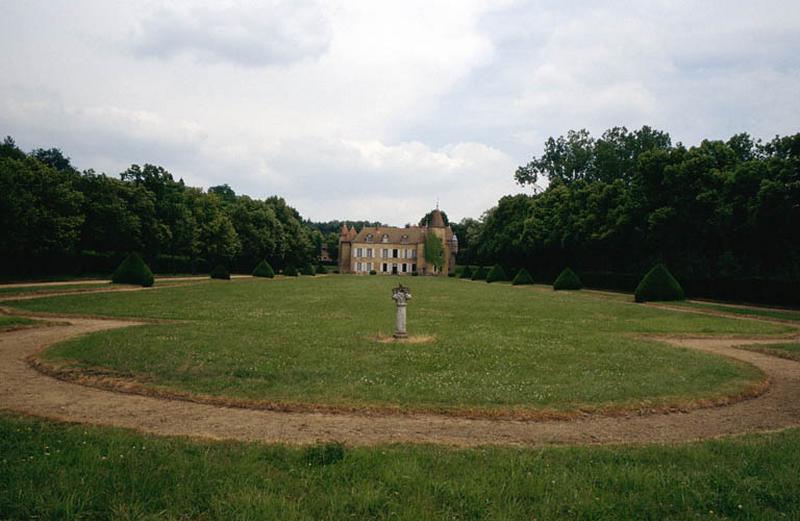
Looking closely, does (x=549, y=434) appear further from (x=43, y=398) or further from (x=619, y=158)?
(x=619, y=158)

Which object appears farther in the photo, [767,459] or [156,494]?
[767,459]

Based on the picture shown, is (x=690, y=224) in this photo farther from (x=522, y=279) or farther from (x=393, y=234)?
(x=393, y=234)

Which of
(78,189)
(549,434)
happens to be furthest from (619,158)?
(549,434)

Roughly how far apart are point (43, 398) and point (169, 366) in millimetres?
2168

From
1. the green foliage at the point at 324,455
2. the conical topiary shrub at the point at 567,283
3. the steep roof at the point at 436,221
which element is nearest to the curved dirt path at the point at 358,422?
the green foliage at the point at 324,455

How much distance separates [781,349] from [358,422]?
13.3 metres

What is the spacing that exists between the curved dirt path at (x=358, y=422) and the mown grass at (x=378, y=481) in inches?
26.9

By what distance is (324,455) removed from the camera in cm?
507

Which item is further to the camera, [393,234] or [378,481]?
[393,234]

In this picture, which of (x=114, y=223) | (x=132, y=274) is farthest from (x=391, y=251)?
(x=132, y=274)

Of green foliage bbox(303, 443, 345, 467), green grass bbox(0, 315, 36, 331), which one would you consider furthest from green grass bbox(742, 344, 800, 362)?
green grass bbox(0, 315, 36, 331)

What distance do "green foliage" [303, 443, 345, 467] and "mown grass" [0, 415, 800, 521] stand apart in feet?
0.04

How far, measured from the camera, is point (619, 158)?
227 feet

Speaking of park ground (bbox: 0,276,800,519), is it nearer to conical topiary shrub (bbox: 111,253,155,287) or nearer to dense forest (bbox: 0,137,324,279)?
conical topiary shrub (bbox: 111,253,155,287)
